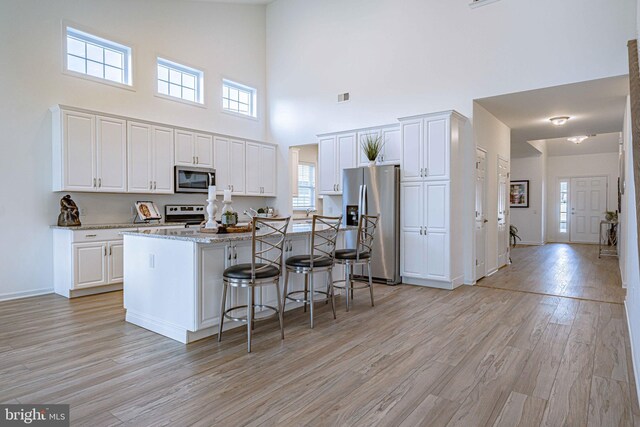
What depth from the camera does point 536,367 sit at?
8.71ft

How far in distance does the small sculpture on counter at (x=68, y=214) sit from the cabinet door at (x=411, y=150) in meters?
4.45

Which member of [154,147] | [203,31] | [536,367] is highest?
[203,31]

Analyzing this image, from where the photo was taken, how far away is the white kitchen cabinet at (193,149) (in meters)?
5.93

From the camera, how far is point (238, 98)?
748cm

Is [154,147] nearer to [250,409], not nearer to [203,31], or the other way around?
[203,31]

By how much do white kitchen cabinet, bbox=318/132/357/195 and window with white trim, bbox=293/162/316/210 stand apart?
7.25 ft

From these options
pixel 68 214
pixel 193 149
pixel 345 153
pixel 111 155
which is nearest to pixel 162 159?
pixel 193 149

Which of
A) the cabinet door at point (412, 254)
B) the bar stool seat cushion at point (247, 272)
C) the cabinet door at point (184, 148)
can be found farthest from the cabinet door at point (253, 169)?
the bar stool seat cushion at point (247, 272)

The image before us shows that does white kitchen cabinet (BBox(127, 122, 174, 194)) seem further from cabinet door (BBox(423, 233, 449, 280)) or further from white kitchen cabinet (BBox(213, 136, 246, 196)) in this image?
cabinet door (BBox(423, 233, 449, 280))

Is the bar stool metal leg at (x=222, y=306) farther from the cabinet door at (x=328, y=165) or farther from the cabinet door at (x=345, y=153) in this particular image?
the cabinet door at (x=328, y=165)

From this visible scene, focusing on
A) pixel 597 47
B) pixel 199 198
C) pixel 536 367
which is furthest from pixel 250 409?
pixel 597 47

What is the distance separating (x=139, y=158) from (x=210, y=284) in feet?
10.2

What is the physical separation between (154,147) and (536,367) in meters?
5.35

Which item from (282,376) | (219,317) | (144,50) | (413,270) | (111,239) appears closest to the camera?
(282,376)
